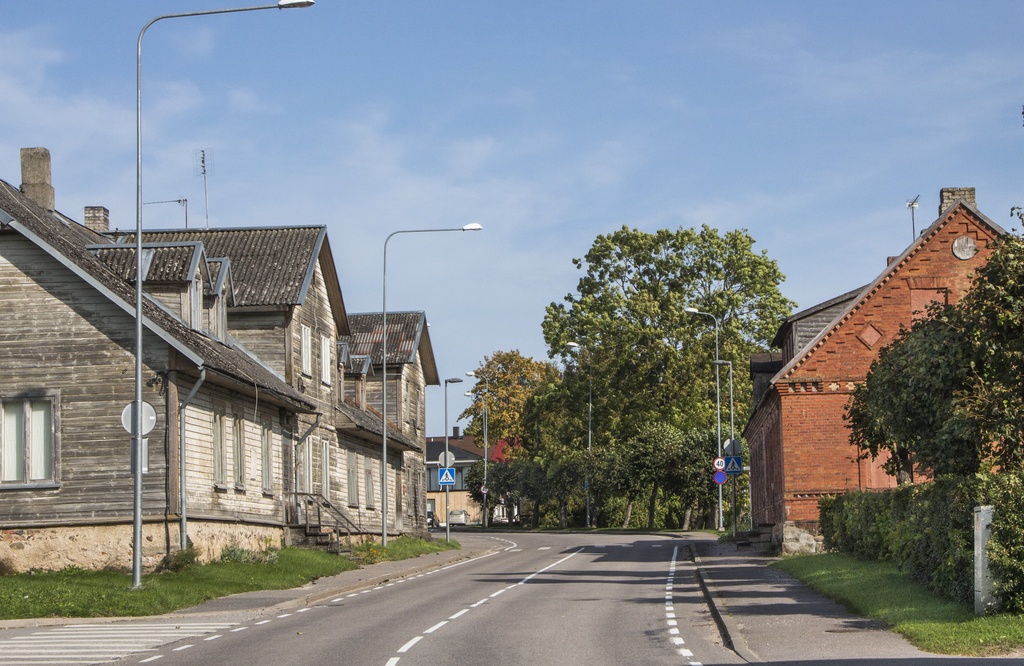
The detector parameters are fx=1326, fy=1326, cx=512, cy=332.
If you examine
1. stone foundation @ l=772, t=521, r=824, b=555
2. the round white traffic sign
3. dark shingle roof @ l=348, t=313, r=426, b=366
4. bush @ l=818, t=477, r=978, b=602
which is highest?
dark shingle roof @ l=348, t=313, r=426, b=366

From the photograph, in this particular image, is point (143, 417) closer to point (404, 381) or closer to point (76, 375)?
point (76, 375)

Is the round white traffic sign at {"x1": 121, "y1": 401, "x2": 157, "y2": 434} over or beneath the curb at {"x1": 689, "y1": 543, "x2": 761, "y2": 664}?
over

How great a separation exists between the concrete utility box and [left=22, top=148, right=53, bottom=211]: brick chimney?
2586 centimetres

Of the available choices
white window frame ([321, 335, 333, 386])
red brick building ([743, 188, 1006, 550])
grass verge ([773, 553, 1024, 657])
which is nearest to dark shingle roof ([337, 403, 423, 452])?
white window frame ([321, 335, 333, 386])

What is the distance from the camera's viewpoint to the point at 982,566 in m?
15.8

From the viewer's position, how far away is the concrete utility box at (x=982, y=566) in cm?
1583

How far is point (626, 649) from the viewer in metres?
15.7

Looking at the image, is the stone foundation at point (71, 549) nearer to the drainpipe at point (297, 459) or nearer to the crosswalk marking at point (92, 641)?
the crosswalk marking at point (92, 641)

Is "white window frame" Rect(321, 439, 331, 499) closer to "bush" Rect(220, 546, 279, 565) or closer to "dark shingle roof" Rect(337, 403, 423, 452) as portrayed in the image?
"dark shingle roof" Rect(337, 403, 423, 452)

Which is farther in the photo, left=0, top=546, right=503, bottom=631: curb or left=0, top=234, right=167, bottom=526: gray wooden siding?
left=0, top=234, right=167, bottom=526: gray wooden siding

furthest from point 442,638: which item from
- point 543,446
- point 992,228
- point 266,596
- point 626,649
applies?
point 543,446

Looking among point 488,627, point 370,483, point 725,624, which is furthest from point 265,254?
point 725,624

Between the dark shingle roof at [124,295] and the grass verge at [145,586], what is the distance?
399cm

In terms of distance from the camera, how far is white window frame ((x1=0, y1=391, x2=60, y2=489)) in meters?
26.6
